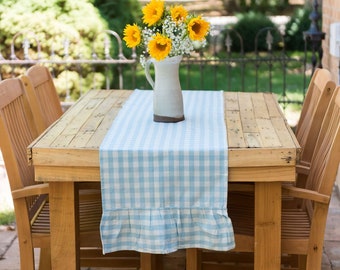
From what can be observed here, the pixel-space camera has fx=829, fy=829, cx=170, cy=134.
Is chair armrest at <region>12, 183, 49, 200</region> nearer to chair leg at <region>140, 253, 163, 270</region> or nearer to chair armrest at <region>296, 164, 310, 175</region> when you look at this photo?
chair leg at <region>140, 253, 163, 270</region>

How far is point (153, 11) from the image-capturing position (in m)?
3.34

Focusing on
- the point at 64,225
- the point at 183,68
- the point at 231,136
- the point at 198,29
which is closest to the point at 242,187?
the point at 231,136

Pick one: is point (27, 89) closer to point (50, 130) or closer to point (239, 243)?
point (50, 130)

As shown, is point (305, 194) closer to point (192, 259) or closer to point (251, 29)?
point (192, 259)

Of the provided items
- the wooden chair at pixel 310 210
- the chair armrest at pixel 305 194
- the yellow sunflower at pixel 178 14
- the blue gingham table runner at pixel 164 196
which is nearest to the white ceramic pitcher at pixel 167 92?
the yellow sunflower at pixel 178 14

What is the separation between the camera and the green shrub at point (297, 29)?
12281 millimetres

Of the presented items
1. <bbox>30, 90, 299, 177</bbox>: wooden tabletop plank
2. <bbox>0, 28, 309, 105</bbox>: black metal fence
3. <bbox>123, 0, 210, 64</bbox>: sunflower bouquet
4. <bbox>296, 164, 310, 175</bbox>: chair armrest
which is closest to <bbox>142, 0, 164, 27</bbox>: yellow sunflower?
<bbox>123, 0, 210, 64</bbox>: sunflower bouquet

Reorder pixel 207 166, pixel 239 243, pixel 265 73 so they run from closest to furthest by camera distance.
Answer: pixel 207 166
pixel 239 243
pixel 265 73

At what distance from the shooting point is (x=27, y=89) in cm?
387

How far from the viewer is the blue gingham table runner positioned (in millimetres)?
3037

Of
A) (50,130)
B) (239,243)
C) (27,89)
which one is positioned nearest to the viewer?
(239,243)

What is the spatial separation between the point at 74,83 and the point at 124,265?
4480 millimetres

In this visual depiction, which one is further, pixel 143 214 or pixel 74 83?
pixel 74 83

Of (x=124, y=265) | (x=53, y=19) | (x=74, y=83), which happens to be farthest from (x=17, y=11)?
(x=124, y=265)
